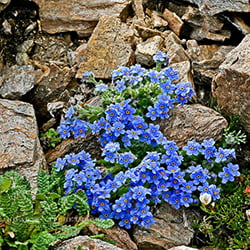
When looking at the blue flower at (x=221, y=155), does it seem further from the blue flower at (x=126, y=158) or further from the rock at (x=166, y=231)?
the blue flower at (x=126, y=158)

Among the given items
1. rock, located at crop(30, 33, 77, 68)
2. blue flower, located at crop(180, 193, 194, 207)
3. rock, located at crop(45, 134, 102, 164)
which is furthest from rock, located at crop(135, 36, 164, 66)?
blue flower, located at crop(180, 193, 194, 207)

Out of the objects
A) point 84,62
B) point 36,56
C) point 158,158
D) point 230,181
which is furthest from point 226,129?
point 36,56

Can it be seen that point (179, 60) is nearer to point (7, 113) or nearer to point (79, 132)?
point (79, 132)

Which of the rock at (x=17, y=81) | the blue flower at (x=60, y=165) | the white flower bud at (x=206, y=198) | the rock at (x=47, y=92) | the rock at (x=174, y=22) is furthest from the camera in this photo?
the rock at (x=174, y=22)

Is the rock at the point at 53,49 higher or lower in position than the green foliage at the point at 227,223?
higher

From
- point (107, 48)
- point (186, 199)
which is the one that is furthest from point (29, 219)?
point (107, 48)

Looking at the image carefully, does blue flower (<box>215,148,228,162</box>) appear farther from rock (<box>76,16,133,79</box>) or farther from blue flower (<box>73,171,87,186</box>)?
rock (<box>76,16,133,79</box>)

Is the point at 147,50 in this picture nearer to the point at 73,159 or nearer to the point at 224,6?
the point at 224,6

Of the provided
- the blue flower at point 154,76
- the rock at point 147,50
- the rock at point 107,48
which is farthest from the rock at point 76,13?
the blue flower at point 154,76
